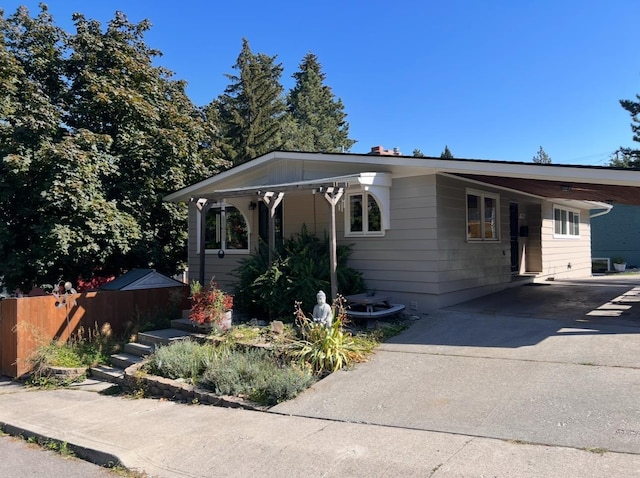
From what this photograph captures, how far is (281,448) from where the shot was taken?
4.45m

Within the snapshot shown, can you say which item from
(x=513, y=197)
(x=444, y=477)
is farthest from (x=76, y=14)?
(x=444, y=477)

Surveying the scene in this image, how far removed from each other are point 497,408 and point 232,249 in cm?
886

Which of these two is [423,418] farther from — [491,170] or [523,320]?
[491,170]

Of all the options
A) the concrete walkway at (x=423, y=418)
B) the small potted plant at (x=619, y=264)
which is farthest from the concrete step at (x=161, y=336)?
the small potted plant at (x=619, y=264)

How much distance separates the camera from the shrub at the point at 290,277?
8.83 m

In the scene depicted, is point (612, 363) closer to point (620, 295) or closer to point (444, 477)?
point (444, 477)

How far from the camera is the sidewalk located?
146 inches

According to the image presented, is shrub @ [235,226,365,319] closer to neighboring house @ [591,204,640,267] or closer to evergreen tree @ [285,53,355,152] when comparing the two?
neighboring house @ [591,204,640,267]

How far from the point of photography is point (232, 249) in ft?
41.1

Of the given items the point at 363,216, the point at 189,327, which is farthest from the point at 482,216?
the point at 189,327

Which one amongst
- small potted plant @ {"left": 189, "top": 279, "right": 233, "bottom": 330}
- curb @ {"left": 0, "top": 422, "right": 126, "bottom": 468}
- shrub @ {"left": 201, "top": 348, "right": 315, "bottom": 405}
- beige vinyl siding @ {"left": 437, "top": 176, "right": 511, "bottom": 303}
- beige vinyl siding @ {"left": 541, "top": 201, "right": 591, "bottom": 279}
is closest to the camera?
curb @ {"left": 0, "top": 422, "right": 126, "bottom": 468}

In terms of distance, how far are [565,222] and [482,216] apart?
25.0ft

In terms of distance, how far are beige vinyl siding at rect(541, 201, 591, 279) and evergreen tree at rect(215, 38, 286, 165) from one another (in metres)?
19.6

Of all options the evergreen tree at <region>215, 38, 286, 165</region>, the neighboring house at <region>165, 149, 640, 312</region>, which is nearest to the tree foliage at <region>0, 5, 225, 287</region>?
the neighboring house at <region>165, 149, 640, 312</region>
